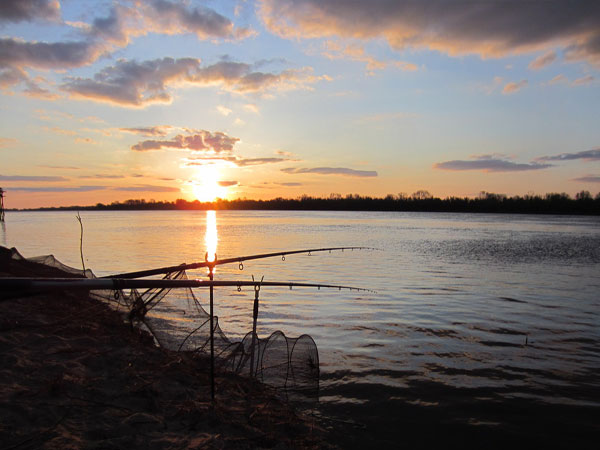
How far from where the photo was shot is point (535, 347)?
1076cm

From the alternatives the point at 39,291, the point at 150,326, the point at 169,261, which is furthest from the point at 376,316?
the point at 169,261

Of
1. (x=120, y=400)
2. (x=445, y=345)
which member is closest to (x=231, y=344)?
(x=120, y=400)

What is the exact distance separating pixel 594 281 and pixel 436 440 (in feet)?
65.4

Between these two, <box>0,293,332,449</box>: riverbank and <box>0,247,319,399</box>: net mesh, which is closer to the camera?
<box>0,293,332,449</box>: riverbank

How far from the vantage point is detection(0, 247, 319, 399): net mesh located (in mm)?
7672

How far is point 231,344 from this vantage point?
7996mm

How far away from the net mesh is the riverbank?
46cm

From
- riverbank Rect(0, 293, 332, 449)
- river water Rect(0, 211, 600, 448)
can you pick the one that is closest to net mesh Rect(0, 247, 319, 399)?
riverbank Rect(0, 293, 332, 449)

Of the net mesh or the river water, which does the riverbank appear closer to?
the net mesh

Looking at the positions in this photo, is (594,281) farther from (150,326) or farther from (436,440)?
(150,326)

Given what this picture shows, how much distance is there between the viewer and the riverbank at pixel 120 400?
450 cm

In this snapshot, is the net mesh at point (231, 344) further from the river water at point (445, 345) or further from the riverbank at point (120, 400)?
the river water at point (445, 345)

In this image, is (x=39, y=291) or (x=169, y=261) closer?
(x=39, y=291)

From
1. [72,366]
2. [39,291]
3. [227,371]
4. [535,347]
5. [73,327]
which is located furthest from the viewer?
[535,347]
